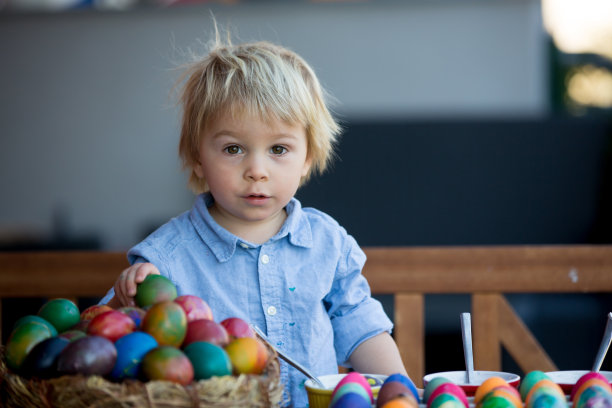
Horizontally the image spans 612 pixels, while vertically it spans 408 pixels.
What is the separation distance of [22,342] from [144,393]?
0.20m

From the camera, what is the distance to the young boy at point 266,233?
51.4 inches

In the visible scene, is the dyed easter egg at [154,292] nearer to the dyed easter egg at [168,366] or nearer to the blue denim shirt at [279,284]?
the dyed easter egg at [168,366]

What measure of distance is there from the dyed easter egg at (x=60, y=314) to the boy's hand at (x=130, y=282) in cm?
10

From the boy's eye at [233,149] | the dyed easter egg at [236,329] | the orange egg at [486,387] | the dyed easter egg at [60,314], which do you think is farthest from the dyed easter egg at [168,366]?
the boy's eye at [233,149]

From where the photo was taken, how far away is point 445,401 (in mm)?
831

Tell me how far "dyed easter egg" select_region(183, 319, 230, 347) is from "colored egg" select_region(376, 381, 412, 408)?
0.62 ft

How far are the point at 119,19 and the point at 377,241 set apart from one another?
63.9 inches

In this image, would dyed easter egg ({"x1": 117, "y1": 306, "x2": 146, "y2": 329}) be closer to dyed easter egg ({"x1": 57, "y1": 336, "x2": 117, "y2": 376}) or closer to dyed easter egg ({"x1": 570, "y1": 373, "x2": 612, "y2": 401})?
dyed easter egg ({"x1": 57, "y1": 336, "x2": 117, "y2": 376})

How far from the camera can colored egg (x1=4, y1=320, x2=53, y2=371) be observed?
854 mm

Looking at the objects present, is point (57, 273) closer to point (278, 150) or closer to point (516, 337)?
point (278, 150)

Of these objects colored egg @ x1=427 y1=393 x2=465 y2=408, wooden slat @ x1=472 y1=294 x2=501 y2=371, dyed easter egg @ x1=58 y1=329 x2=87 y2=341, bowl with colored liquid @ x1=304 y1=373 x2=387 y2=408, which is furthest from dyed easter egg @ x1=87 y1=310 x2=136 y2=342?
wooden slat @ x1=472 y1=294 x2=501 y2=371

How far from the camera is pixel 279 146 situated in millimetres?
1332

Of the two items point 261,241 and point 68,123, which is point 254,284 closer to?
point 261,241

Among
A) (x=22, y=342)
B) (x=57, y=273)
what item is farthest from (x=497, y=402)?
(x=57, y=273)
